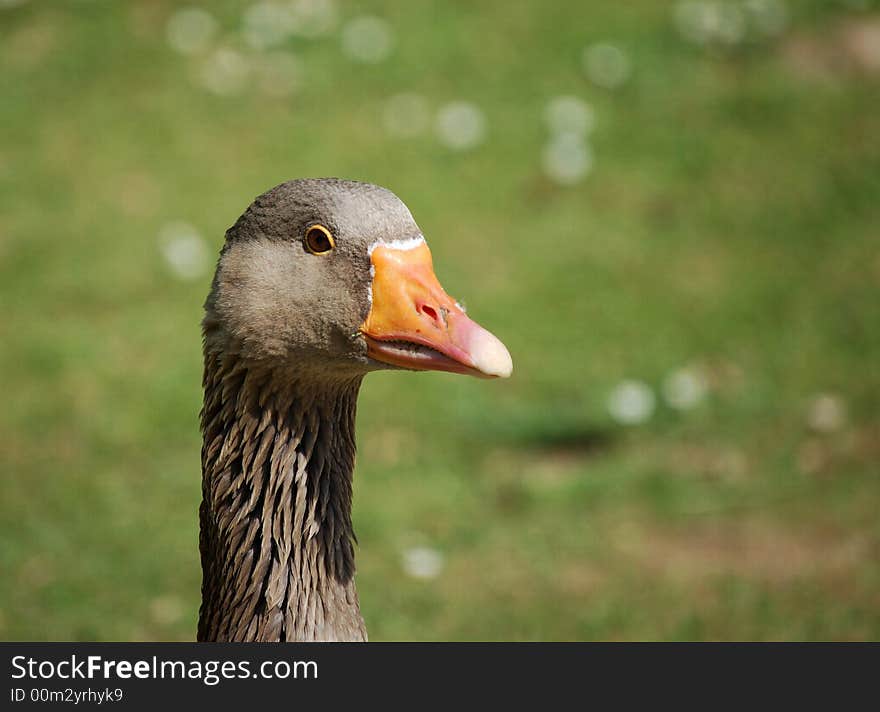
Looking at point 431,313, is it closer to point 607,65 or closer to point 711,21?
point 607,65

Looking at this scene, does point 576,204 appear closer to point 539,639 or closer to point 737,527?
point 737,527

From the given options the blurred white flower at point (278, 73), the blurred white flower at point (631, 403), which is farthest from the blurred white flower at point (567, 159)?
the blurred white flower at point (631, 403)

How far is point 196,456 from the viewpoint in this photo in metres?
5.57

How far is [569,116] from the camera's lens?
797 centimetres

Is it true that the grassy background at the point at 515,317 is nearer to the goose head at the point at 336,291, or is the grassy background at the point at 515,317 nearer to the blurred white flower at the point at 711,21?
the blurred white flower at the point at 711,21

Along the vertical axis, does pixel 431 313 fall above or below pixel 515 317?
below

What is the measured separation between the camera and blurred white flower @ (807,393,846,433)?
584 centimetres

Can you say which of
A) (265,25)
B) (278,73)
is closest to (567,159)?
(278,73)

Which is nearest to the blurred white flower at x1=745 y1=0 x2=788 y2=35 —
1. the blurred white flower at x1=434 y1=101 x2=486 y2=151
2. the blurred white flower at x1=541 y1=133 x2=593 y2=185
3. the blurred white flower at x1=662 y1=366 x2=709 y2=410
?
the blurred white flower at x1=541 y1=133 x2=593 y2=185

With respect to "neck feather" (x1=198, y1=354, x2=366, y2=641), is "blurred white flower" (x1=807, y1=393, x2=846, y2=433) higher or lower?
higher

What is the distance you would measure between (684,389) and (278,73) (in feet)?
13.2

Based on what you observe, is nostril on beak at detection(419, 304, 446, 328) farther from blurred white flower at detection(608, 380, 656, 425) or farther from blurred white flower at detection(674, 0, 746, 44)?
blurred white flower at detection(674, 0, 746, 44)

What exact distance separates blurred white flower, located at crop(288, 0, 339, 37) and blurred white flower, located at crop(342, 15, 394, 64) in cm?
14
